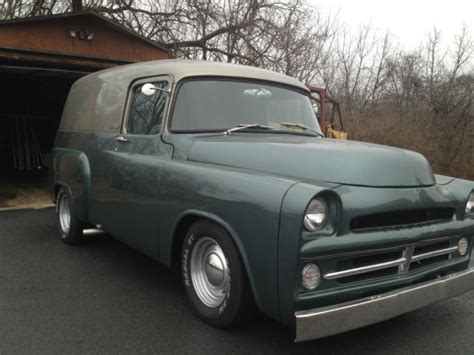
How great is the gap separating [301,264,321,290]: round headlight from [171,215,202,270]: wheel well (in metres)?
1.04

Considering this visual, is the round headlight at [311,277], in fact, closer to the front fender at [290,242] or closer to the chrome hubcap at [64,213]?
the front fender at [290,242]

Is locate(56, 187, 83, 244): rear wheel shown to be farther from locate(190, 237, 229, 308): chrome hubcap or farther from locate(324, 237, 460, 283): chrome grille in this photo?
locate(324, 237, 460, 283): chrome grille

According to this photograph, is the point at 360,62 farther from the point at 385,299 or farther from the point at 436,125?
the point at 385,299

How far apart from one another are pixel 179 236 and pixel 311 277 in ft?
4.28

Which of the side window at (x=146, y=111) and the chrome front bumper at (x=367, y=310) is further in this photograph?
the side window at (x=146, y=111)

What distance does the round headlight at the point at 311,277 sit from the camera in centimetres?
250

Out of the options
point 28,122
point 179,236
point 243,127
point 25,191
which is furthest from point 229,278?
point 28,122

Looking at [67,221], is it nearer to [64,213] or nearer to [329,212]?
[64,213]

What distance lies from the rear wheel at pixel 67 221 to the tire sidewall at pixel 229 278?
92.3 inches

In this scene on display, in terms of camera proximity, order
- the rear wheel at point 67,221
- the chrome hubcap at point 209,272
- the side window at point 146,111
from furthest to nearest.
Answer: the rear wheel at point 67,221 → the side window at point 146,111 → the chrome hubcap at point 209,272

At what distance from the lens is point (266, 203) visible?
261 cm

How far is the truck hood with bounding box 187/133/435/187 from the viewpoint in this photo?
2.86 meters

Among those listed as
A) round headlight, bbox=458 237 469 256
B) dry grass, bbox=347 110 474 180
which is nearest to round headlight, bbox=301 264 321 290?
round headlight, bbox=458 237 469 256

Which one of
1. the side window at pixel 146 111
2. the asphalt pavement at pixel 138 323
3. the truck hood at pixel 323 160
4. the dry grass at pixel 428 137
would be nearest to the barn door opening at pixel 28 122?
the asphalt pavement at pixel 138 323
